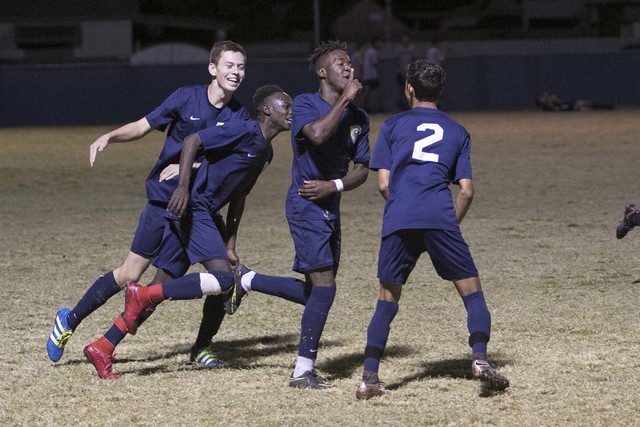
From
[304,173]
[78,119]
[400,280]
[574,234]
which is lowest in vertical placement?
[78,119]

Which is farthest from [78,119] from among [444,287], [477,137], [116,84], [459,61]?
[444,287]

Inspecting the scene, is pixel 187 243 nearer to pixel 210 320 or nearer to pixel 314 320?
pixel 210 320

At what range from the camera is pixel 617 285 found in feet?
28.1

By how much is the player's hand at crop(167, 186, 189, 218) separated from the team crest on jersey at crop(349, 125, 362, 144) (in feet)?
2.97

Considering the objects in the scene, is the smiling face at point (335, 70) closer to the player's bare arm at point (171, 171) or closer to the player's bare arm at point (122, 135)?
the player's bare arm at point (171, 171)

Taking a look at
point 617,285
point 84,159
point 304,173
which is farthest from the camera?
point 84,159

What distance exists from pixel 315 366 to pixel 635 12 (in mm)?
61426

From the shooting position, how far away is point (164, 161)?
6.15 m

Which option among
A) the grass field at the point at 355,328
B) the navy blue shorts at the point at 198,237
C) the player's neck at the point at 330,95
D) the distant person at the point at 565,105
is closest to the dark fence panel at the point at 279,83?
the distant person at the point at 565,105

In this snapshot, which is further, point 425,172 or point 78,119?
point 78,119

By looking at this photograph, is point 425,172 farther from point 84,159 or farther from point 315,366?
point 84,159

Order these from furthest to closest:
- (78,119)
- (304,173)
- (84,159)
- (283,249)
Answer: (78,119), (84,159), (283,249), (304,173)

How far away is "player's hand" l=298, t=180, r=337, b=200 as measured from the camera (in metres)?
5.78

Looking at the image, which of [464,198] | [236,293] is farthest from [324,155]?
[236,293]
